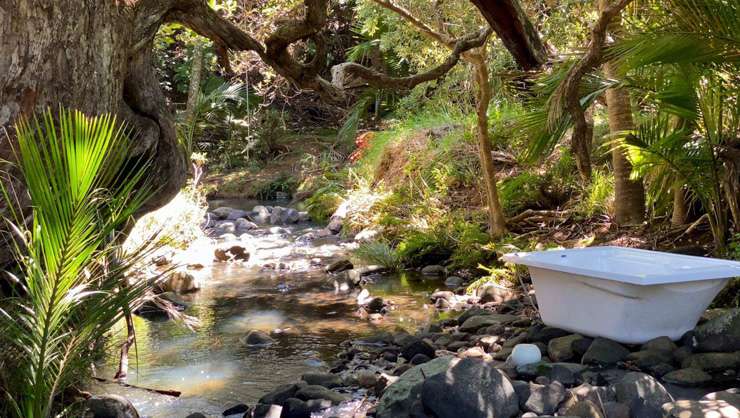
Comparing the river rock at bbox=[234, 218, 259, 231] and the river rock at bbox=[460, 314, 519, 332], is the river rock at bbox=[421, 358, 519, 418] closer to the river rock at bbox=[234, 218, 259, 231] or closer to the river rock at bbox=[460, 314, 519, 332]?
the river rock at bbox=[460, 314, 519, 332]

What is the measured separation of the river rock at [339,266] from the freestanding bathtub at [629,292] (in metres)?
4.00

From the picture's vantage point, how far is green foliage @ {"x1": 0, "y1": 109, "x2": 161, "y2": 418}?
8.87 feet

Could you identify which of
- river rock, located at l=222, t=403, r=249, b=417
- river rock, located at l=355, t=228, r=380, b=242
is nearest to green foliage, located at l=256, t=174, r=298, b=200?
river rock, located at l=355, t=228, r=380, b=242

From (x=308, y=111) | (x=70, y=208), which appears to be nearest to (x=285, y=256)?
(x=70, y=208)

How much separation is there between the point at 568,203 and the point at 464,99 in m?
4.03

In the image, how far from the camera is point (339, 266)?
905cm

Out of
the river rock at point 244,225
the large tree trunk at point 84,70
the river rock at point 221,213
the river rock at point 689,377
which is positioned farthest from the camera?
the river rock at point 221,213

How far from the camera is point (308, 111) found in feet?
66.7

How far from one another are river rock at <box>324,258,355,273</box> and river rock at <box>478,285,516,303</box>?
231 centimetres

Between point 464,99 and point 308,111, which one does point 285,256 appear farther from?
point 308,111

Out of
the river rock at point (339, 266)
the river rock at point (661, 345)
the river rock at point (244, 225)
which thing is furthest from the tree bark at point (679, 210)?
the river rock at point (244, 225)

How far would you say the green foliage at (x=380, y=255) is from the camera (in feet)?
29.6

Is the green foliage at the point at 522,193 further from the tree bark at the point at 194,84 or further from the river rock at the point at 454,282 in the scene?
the tree bark at the point at 194,84

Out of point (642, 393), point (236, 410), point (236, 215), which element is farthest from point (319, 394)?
point (236, 215)
